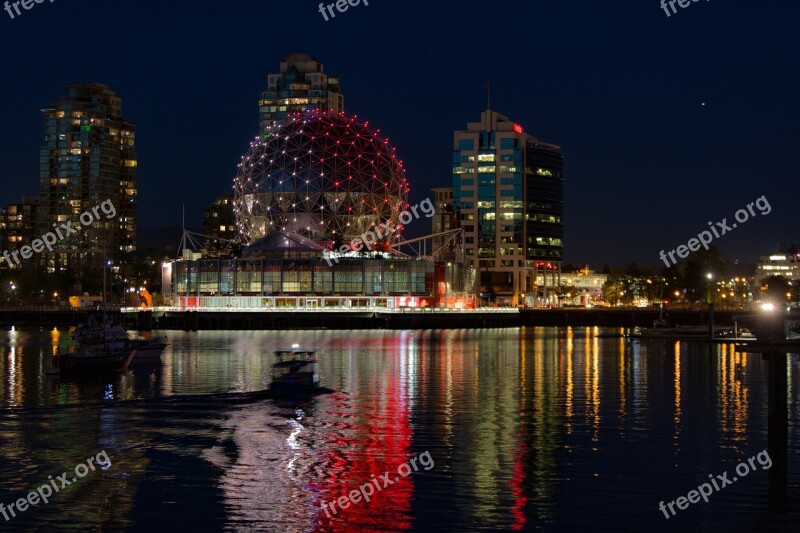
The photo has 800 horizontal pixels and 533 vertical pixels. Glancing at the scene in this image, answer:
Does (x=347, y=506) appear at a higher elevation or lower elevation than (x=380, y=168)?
lower

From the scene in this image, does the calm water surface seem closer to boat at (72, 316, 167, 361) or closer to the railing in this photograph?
boat at (72, 316, 167, 361)

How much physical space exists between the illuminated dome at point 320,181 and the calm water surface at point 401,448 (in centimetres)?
8485

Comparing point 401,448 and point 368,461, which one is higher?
point 401,448

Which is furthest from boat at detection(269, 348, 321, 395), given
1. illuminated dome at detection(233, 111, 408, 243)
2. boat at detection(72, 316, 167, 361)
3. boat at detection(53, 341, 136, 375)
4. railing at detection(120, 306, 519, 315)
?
illuminated dome at detection(233, 111, 408, 243)

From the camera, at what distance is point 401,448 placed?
3478cm

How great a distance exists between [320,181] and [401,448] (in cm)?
11555

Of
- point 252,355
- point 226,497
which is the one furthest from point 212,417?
point 252,355

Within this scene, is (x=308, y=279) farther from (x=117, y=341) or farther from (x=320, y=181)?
(x=117, y=341)

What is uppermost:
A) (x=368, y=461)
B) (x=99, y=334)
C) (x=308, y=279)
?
(x=308, y=279)

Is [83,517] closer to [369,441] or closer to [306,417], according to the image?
[369,441]

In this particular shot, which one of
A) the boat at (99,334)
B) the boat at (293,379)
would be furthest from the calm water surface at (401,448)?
the boat at (99,334)

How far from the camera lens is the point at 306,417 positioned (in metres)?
42.1

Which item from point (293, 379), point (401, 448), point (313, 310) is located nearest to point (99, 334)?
point (293, 379)

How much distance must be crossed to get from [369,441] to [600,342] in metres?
70.3
